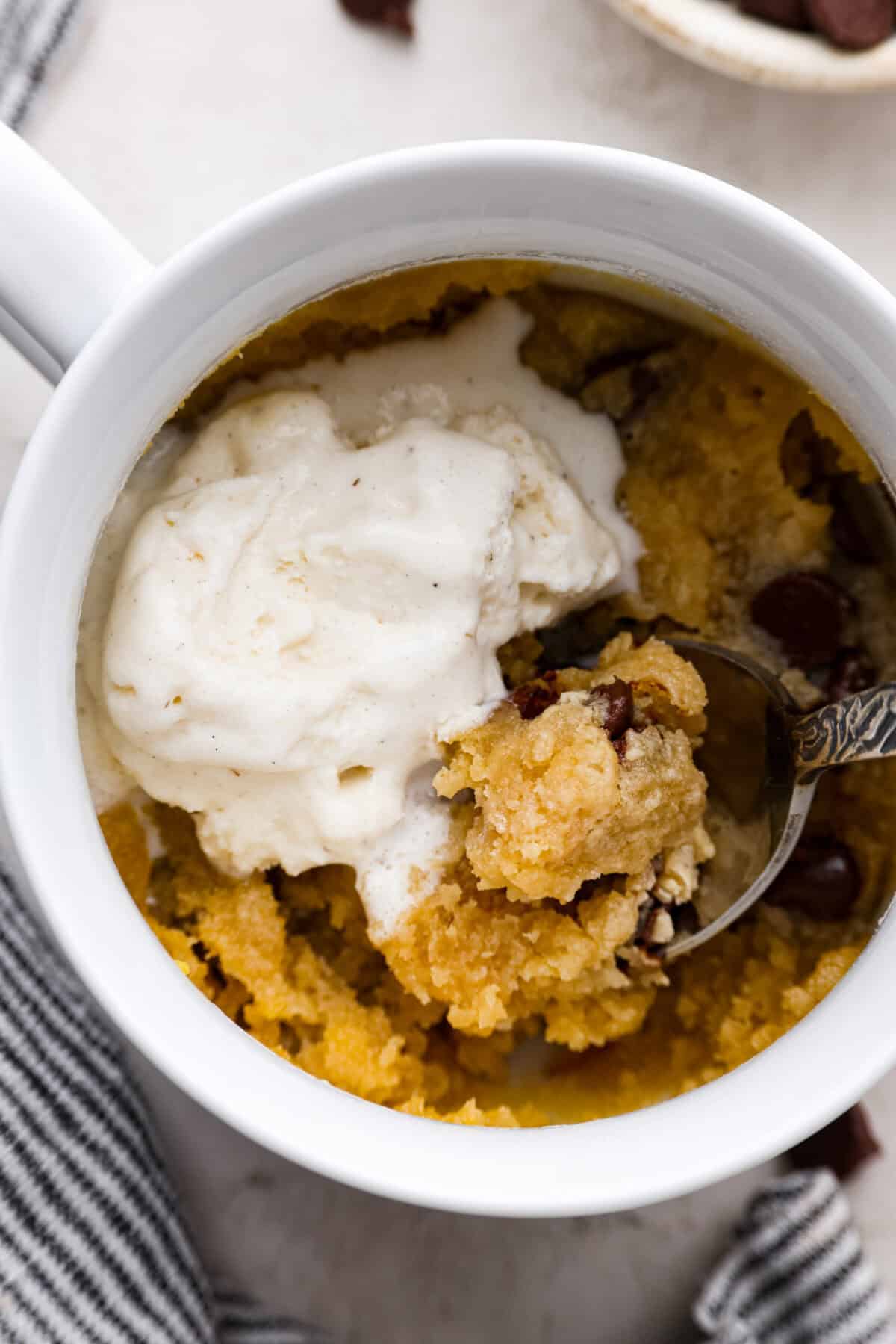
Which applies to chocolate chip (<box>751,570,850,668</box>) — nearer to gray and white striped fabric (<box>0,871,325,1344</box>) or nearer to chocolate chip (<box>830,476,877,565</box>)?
chocolate chip (<box>830,476,877,565</box>)

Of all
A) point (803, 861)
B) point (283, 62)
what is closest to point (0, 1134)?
point (803, 861)

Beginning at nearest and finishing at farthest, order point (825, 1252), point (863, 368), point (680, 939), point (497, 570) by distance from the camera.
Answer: point (863, 368) → point (497, 570) → point (680, 939) → point (825, 1252)

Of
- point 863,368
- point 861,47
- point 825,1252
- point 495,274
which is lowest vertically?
point 825,1252

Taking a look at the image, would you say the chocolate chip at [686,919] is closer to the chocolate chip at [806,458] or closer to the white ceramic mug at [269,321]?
the white ceramic mug at [269,321]

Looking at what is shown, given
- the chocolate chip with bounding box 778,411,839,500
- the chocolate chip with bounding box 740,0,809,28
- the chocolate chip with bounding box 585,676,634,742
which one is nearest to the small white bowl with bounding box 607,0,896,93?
the chocolate chip with bounding box 740,0,809,28

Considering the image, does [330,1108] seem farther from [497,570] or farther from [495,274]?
[495,274]

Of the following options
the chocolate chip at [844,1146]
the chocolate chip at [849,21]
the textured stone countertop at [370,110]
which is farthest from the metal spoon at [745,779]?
the chocolate chip at [849,21]

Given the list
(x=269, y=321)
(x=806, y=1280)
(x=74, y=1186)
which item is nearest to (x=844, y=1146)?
(x=806, y=1280)

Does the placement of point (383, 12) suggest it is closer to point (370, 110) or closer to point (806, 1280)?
point (370, 110)
